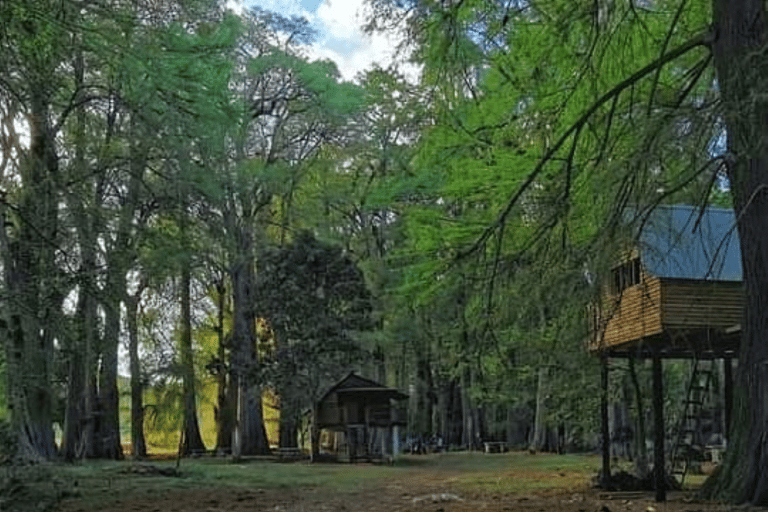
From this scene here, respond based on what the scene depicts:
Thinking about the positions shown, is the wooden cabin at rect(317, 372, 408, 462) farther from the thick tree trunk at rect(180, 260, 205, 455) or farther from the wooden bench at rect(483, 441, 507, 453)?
the wooden bench at rect(483, 441, 507, 453)

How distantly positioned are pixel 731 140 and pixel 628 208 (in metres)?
1.38

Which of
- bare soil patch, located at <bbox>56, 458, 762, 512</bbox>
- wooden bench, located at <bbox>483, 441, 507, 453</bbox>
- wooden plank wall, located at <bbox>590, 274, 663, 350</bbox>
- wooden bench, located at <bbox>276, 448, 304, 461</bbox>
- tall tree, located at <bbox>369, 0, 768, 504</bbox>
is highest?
tall tree, located at <bbox>369, 0, 768, 504</bbox>

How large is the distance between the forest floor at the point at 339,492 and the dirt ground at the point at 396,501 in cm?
1

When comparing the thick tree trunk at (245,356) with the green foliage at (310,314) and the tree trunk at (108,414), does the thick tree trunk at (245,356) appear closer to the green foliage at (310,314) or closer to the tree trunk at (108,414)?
the green foliage at (310,314)

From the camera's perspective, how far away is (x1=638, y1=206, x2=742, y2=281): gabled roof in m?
9.15

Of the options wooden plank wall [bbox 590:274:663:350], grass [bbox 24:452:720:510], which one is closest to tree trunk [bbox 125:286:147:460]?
grass [bbox 24:452:720:510]

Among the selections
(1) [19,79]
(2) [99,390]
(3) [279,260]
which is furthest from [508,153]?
(2) [99,390]

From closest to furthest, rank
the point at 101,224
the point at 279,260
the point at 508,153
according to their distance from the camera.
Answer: the point at 101,224 < the point at 508,153 < the point at 279,260

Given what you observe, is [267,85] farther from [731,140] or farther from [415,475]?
[731,140]

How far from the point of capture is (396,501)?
11336 millimetres

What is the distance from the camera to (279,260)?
25.7 meters

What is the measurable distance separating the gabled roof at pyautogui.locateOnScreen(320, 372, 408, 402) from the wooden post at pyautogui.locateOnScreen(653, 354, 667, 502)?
13.2m

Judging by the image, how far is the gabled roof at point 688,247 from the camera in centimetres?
915

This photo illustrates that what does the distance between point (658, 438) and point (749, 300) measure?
2.80 meters
